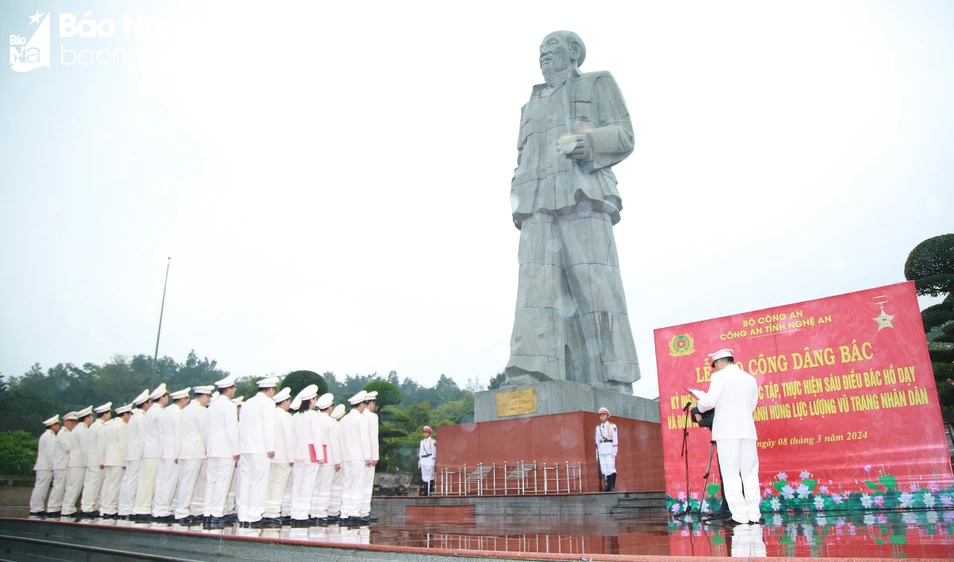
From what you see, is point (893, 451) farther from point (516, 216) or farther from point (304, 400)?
point (516, 216)

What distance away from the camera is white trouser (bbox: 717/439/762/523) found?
5.58 meters

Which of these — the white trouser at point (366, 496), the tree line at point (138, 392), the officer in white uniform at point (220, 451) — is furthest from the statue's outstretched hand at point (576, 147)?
the tree line at point (138, 392)

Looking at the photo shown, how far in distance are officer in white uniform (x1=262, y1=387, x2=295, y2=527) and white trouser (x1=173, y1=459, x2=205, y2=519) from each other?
33.9 inches

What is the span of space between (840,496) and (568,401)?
13.5 feet

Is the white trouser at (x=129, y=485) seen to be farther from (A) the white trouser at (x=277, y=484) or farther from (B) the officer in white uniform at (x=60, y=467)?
(A) the white trouser at (x=277, y=484)

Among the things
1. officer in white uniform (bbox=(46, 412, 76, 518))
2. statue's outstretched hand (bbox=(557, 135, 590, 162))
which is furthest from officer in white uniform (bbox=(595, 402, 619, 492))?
officer in white uniform (bbox=(46, 412, 76, 518))

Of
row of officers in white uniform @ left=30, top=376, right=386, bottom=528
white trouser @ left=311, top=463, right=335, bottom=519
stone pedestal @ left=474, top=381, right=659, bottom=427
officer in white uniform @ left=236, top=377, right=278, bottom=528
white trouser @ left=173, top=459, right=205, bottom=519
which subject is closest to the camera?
officer in white uniform @ left=236, top=377, right=278, bottom=528

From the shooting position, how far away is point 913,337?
691 cm

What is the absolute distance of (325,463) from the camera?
7.84 m

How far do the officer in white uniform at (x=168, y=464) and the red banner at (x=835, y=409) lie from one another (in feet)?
18.8

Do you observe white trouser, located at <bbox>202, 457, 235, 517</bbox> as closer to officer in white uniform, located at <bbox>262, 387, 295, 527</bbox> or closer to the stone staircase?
officer in white uniform, located at <bbox>262, 387, 295, 527</bbox>

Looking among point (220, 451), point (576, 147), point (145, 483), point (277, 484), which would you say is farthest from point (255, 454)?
point (576, 147)

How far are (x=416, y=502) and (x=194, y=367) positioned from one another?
5238 cm

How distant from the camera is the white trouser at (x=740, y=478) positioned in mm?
5578
